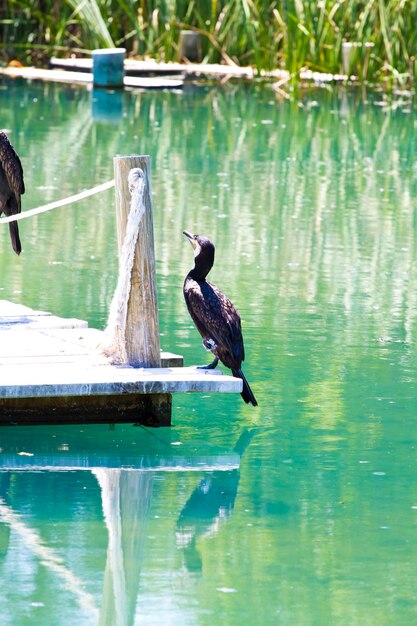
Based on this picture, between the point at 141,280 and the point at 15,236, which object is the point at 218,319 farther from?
the point at 15,236

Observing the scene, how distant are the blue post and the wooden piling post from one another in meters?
17.3

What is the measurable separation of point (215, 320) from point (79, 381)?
781mm

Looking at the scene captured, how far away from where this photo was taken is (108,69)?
80.0ft

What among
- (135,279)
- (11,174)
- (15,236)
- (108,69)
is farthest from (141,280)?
(108,69)

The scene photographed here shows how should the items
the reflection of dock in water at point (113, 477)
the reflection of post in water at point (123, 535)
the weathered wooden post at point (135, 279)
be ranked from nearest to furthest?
1. the reflection of post in water at point (123, 535)
2. the reflection of dock in water at point (113, 477)
3. the weathered wooden post at point (135, 279)

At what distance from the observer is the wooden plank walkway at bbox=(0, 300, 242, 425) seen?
6723mm

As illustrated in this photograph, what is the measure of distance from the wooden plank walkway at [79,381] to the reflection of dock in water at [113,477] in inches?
3.4

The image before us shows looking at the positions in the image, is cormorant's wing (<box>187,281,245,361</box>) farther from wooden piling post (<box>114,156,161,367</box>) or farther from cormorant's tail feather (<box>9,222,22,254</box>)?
cormorant's tail feather (<box>9,222,22,254</box>)

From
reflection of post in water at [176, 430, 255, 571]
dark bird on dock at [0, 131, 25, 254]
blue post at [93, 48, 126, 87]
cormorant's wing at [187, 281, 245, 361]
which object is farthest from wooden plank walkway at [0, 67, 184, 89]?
reflection of post in water at [176, 430, 255, 571]

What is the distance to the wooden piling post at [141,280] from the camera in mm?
6949

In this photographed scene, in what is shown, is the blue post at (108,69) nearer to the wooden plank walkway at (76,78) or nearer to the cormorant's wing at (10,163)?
the wooden plank walkway at (76,78)

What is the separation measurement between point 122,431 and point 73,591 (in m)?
1.99

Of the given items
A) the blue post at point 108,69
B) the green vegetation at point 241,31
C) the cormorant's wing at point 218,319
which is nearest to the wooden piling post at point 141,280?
the cormorant's wing at point 218,319

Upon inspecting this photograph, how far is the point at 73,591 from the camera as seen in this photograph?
5.27 metres
